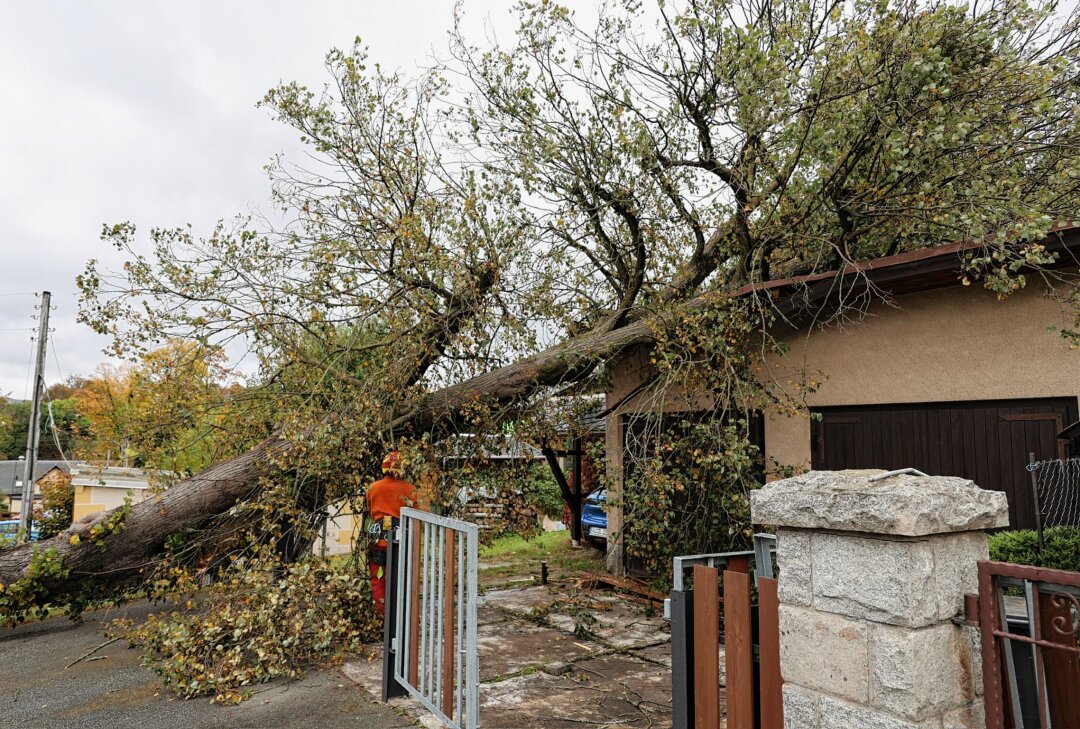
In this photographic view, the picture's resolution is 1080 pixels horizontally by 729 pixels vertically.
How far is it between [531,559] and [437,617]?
25.9 ft

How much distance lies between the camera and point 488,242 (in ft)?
26.2

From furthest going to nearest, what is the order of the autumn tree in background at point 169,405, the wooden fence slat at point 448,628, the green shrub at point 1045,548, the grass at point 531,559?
the grass at point 531,559
the autumn tree in background at point 169,405
the green shrub at point 1045,548
the wooden fence slat at point 448,628

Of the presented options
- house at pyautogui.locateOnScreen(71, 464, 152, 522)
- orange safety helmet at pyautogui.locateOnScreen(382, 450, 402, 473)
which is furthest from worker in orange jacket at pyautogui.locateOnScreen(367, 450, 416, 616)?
house at pyautogui.locateOnScreen(71, 464, 152, 522)

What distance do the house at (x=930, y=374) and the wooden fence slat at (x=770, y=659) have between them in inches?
171

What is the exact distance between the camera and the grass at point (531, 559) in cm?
1010

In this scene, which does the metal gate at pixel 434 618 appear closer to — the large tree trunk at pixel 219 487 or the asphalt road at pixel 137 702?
the asphalt road at pixel 137 702

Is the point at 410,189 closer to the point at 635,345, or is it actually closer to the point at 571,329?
the point at 571,329

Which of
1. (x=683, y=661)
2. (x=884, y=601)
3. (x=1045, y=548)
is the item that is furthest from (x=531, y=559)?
(x=884, y=601)

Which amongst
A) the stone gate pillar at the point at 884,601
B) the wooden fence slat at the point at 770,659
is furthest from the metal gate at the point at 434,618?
the stone gate pillar at the point at 884,601

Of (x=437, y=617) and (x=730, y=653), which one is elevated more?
(x=730, y=653)

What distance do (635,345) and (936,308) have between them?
10.7 ft

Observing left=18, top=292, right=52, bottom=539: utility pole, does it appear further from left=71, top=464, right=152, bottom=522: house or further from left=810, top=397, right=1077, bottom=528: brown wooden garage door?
left=810, top=397, right=1077, bottom=528: brown wooden garage door

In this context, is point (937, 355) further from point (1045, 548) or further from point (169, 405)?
point (169, 405)

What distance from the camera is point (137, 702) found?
17.0ft
